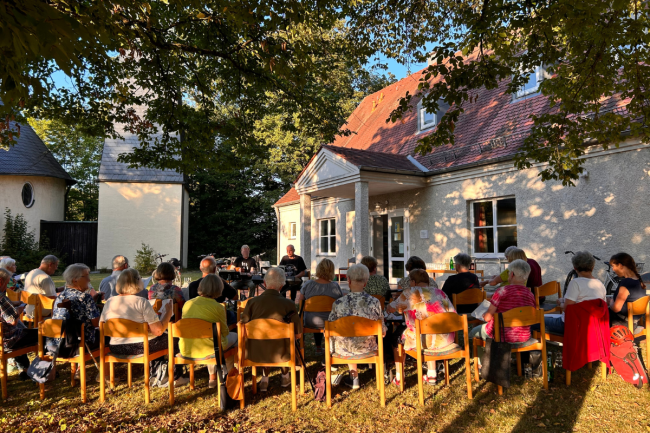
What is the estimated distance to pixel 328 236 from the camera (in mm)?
14617

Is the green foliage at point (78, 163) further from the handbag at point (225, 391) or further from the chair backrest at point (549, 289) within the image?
the chair backrest at point (549, 289)

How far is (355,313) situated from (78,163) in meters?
36.5

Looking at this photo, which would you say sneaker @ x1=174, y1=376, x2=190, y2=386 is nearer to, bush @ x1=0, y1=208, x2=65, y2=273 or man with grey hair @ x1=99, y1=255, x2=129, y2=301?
man with grey hair @ x1=99, y1=255, x2=129, y2=301

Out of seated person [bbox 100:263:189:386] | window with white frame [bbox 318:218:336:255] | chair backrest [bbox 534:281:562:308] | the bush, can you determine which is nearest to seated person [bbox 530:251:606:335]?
chair backrest [bbox 534:281:562:308]

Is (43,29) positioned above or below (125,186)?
below

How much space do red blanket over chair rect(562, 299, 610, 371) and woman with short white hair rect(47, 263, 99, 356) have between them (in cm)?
490

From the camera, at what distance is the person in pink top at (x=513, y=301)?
4039 mm

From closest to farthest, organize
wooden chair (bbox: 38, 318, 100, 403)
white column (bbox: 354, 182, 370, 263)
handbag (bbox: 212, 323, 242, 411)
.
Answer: handbag (bbox: 212, 323, 242, 411) < wooden chair (bbox: 38, 318, 100, 403) < white column (bbox: 354, 182, 370, 263)

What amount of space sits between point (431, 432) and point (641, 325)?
2939mm

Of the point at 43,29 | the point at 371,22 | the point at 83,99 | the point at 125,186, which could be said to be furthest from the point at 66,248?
the point at 43,29

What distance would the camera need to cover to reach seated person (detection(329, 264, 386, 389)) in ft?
12.9

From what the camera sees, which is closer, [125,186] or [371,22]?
[371,22]

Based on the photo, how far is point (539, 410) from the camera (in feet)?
11.5

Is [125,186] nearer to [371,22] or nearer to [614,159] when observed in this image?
[371,22]
